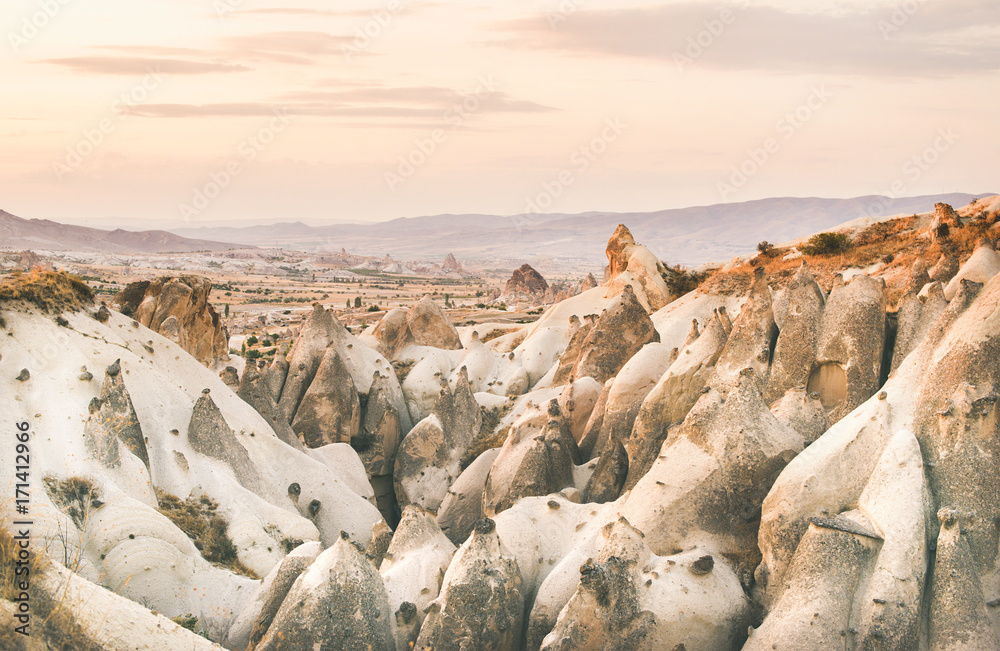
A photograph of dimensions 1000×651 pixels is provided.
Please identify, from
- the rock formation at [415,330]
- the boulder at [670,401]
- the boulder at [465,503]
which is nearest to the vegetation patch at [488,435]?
the boulder at [465,503]

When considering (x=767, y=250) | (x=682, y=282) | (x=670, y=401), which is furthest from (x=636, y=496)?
(x=767, y=250)

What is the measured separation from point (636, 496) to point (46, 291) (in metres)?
11.7

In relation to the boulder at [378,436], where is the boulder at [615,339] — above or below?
above

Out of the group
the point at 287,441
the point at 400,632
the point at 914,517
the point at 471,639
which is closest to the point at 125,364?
the point at 287,441

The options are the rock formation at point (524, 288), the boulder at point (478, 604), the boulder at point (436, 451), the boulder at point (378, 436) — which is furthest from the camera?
the rock formation at point (524, 288)

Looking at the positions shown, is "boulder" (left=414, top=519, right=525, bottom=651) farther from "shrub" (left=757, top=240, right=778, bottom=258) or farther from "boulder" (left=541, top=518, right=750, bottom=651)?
"shrub" (left=757, top=240, right=778, bottom=258)

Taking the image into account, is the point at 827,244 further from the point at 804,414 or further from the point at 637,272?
the point at 804,414

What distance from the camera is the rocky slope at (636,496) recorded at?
977 centimetres

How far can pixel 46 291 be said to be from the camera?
15.5 meters

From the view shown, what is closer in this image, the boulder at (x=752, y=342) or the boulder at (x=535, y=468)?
the boulder at (x=752, y=342)

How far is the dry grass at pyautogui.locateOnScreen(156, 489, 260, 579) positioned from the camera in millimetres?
13453

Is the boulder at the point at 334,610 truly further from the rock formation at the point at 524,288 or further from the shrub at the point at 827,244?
the rock formation at the point at 524,288

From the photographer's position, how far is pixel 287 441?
20.5 metres

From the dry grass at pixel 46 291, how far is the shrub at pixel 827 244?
80.5ft
